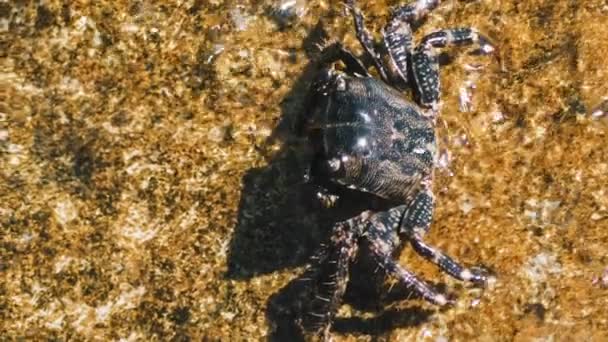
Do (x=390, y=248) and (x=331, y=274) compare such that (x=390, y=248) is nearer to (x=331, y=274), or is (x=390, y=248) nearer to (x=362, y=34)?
(x=331, y=274)

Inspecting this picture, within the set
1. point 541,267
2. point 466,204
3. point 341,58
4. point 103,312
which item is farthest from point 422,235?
point 103,312

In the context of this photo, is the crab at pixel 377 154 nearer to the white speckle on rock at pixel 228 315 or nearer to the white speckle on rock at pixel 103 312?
the white speckle on rock at pixel 228 315

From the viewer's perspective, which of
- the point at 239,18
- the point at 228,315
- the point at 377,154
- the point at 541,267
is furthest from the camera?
the point at 239,18

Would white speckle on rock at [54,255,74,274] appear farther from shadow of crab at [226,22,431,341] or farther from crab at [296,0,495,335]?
crab at [296,0,495,335]

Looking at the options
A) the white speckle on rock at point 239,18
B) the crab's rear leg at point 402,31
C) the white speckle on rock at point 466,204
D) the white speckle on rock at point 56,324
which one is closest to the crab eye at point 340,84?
the crab's rear leg at point 402,31

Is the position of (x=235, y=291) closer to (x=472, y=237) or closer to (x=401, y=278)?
(x=401, y=278)

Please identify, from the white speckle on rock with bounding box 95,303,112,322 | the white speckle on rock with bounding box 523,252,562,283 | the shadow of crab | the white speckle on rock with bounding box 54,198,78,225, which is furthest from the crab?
the white speckle on rock with bounding box 54,198,78,225
